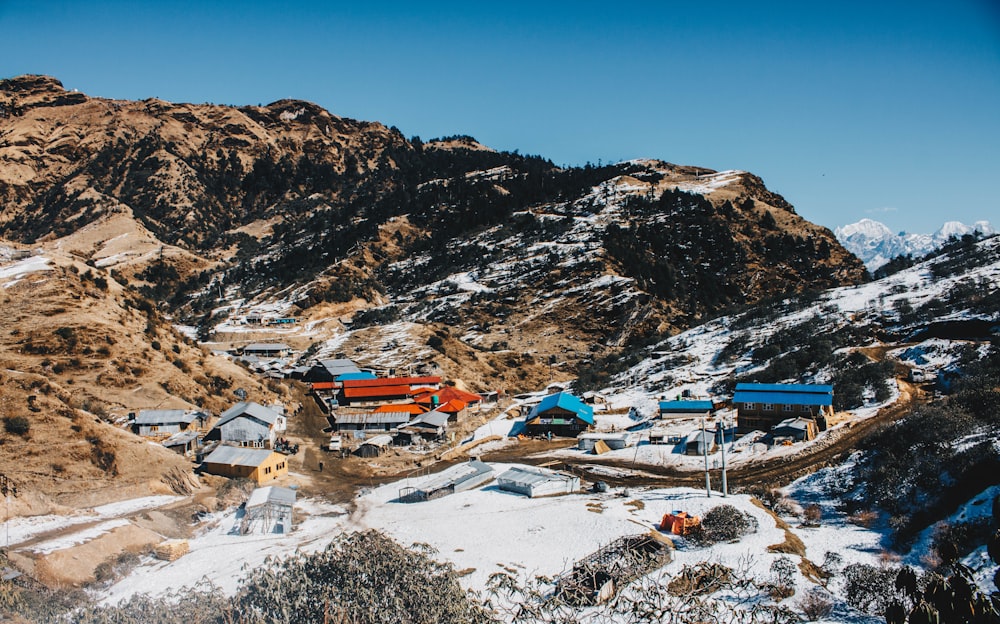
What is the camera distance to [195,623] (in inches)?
551

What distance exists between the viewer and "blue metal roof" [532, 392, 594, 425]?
47750 millimetres

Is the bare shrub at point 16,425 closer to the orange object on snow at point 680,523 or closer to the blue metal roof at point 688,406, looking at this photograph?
the orange object on snow at point 680,523

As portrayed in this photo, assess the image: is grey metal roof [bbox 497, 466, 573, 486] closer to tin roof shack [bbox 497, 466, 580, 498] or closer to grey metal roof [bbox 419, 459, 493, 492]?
tin roof shack [bbox 497, 466, 580, 498]

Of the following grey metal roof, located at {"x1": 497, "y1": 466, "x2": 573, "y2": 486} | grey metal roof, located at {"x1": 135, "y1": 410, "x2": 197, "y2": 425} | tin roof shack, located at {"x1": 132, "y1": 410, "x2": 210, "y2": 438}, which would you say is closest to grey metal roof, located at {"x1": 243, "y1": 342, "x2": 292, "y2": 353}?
tin roof shack, located at {"x1": 132, "y1": 410, "x2": 210, "y2": 438}

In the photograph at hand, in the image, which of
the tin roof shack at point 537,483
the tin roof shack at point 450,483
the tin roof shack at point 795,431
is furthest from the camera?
the tin roof shack at point 795,431

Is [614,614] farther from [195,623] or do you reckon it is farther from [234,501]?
[234,501]

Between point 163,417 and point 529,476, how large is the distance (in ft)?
80.0

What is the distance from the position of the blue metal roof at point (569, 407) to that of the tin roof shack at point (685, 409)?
5.62m

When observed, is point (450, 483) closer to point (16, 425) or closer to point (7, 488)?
point (7, 488)

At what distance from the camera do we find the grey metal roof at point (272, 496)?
28.4 m

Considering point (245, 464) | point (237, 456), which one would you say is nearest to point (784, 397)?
point (245, 464)

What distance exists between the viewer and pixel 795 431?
3694 centimetres

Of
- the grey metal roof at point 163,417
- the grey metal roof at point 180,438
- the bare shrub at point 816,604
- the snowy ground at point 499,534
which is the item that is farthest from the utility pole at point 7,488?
the bare shrub at point 816,604

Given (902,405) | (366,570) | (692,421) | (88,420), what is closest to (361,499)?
(88,420)
